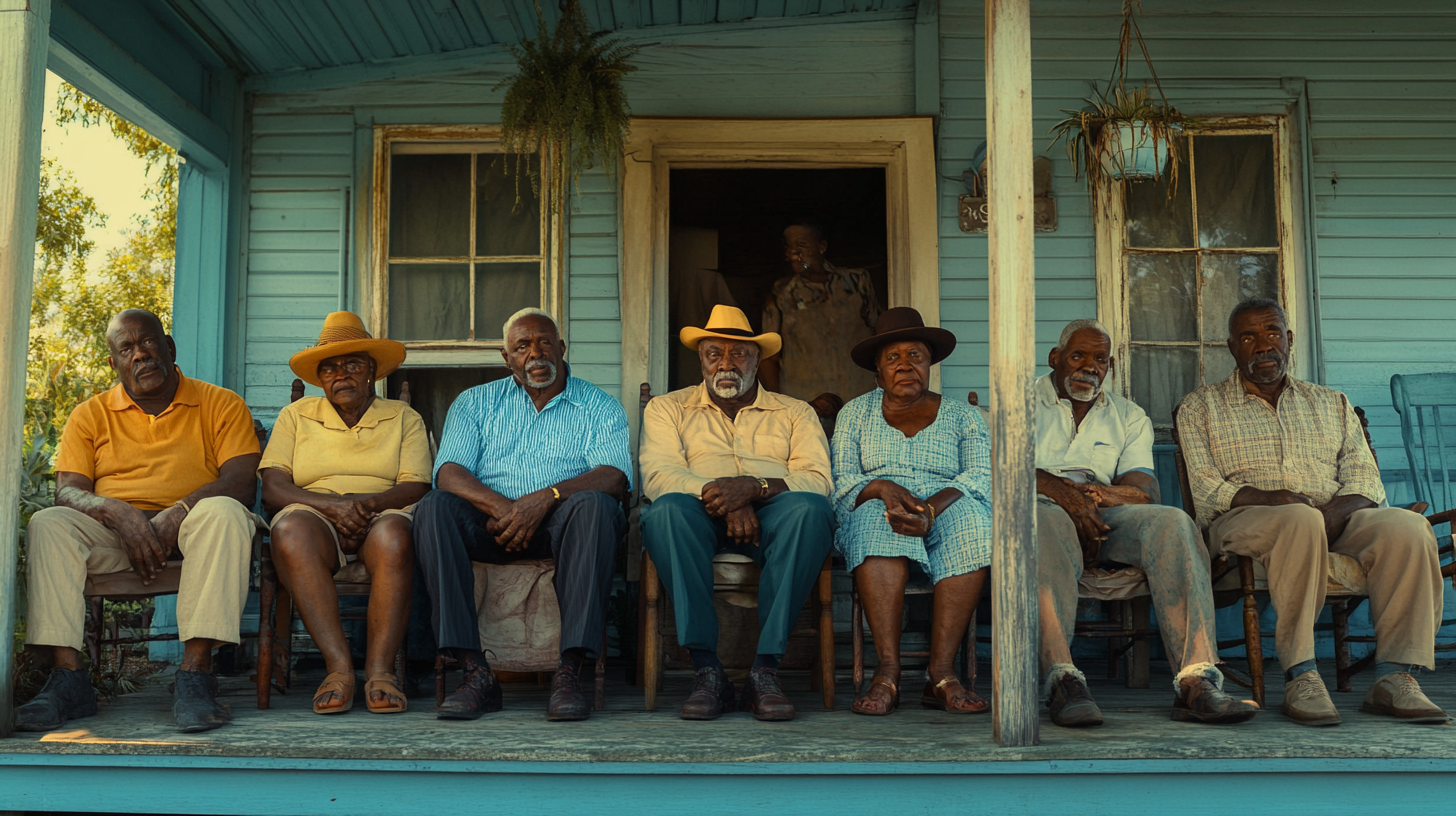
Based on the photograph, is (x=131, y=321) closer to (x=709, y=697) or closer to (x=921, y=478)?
(x=709, y=697)

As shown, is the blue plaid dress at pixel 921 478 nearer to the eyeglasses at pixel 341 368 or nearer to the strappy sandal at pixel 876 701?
the strappy sandal at pixel 876 701

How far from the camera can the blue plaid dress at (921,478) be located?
3277mm

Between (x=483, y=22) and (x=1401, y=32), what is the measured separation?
3.80 meters

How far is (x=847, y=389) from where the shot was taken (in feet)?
17.7

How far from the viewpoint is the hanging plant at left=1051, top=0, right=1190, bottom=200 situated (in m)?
4.25

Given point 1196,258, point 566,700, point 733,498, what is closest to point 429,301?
point 733,498

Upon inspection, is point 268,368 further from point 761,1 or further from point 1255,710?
point 1255,710

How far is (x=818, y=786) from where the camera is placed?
102 inches

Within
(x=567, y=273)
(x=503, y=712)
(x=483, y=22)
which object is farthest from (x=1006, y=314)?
(x=483, y=22)

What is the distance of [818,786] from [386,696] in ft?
4.14

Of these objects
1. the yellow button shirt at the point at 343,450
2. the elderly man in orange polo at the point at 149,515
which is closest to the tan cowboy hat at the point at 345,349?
the yellow button shirt at the point at 343,450

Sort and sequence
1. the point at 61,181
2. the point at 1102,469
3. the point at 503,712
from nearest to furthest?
the point at 503,712, the point at 1102,469, the point at 61,181

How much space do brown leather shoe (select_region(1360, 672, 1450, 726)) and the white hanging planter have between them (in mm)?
2046

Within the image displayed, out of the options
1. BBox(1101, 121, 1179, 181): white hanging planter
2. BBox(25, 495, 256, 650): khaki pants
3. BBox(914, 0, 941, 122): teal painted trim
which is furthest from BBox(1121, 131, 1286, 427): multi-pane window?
BBox(25, 495, 256, 650): khaki pants
